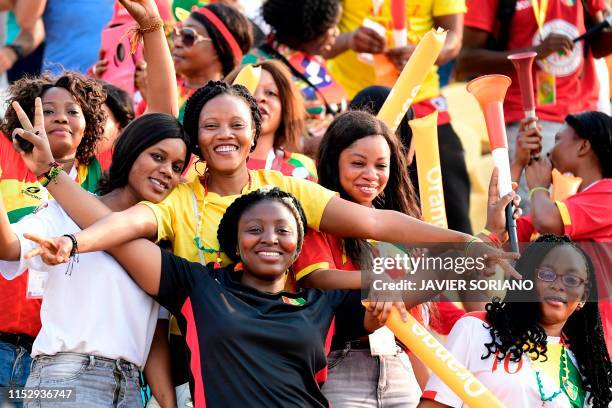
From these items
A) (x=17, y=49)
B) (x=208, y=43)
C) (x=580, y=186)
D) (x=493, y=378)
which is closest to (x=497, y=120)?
(x=493, y=378)

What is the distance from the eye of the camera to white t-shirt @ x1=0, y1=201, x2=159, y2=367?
4.80 metres

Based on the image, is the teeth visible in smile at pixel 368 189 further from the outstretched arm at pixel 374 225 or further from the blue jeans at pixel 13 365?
the blue jeans at pixel 13 365

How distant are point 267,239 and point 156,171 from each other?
2.07ft

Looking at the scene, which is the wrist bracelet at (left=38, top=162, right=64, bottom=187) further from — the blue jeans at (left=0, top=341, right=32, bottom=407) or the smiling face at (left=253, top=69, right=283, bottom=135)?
the smiling face at (left=253, top=69, right=283, bottom=135)

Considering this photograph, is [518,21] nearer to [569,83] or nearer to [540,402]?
[569,83]

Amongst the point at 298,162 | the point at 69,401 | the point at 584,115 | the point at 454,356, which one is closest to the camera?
the point at 69,401

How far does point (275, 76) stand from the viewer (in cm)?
656

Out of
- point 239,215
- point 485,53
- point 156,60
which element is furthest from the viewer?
point 485,53

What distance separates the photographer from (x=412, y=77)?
19.2 feet

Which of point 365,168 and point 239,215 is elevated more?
point 365,168

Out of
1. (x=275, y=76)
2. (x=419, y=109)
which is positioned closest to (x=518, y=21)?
(x=419, y=109)

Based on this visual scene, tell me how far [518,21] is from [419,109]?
38.2 inches

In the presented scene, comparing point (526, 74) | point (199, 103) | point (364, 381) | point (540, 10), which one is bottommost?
point (364, 381)
